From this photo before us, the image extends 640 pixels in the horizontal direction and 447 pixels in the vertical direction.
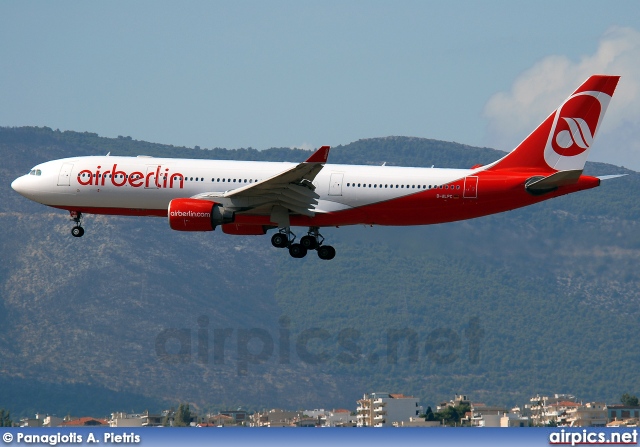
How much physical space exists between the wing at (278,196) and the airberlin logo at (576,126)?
1367 centimetres

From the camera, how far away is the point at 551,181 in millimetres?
61031

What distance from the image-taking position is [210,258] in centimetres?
18112

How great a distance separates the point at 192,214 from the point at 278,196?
15.1ft

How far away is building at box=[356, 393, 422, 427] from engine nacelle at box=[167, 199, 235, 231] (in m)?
78.2

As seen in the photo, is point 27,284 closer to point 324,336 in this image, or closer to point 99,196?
point 324,336

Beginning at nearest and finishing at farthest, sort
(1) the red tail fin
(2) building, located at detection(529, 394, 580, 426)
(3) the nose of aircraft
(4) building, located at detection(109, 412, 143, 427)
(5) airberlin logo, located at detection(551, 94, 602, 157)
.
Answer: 1. (1) the red tail fin
2. (5) airberlin logo, located at detection(551, 94, 602, 157)
3. (3) the nose of aircraft
4. (4) building, located at detection(109, 412, 143, 427)
5. (2) building, located at detection(529, 394, 580, 426)

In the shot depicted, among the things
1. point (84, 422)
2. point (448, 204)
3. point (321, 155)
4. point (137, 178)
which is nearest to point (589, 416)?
point (84, 422)

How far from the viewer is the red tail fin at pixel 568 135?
2525 inches

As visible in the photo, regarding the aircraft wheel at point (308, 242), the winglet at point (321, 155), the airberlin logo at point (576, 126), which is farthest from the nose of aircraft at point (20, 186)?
the airberlin logo at point (576, 126)

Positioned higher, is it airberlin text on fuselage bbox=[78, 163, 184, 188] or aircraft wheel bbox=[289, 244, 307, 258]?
airberlin text on fuselage bbox=[78, 163, 184, 188]

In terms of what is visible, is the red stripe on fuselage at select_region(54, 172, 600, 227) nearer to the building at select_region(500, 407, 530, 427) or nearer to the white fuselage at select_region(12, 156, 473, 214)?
the white fuselage at select_region(12, 156, 473, 214)

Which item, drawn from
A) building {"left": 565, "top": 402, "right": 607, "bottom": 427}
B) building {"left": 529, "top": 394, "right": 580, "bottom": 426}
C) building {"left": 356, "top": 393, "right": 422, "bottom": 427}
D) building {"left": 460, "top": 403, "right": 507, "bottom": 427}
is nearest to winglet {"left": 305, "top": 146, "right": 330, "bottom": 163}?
building {"left": 460, "top": 403, "right": 507, "bottom": 427}

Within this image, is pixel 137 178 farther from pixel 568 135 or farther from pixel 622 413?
pixel 622 413

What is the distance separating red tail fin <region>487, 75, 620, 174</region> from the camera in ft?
210
